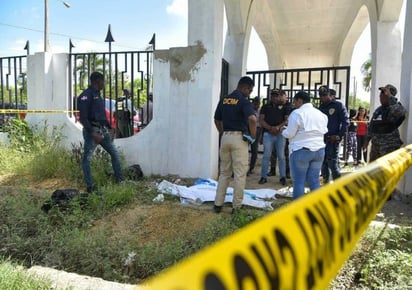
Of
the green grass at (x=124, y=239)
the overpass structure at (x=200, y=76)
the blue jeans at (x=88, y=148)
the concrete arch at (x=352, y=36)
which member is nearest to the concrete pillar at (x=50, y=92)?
the overpass structure at (x=200, y=76)

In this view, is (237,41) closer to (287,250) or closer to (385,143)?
(385,143)

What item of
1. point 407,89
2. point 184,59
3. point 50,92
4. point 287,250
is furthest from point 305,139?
point 50,92

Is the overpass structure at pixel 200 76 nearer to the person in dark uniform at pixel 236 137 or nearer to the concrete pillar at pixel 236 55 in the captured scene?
the concrete pillar at pixel 236 55

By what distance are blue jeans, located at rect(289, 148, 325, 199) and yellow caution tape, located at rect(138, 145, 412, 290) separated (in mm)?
3025

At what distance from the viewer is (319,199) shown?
79cm

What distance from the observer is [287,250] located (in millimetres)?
628

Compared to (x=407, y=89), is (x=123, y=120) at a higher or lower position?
lower

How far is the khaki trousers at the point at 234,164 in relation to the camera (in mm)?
4027

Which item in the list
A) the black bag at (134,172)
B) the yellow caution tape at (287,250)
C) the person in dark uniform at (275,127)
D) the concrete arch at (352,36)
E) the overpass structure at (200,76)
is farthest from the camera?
the concrete arch at (352,36)

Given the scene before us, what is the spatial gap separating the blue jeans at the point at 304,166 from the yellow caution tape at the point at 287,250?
3025 millimetres

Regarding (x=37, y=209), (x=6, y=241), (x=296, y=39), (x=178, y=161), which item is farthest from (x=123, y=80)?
(x=296, y=39)

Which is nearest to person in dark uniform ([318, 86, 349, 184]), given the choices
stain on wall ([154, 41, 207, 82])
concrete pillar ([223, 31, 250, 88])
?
stain on wall ([154, 41, 207, 82])

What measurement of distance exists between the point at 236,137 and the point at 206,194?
1.07 m

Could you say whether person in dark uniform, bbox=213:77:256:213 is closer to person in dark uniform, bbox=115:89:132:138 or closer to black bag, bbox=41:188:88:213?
black bag, bbox=41:188:88:213
